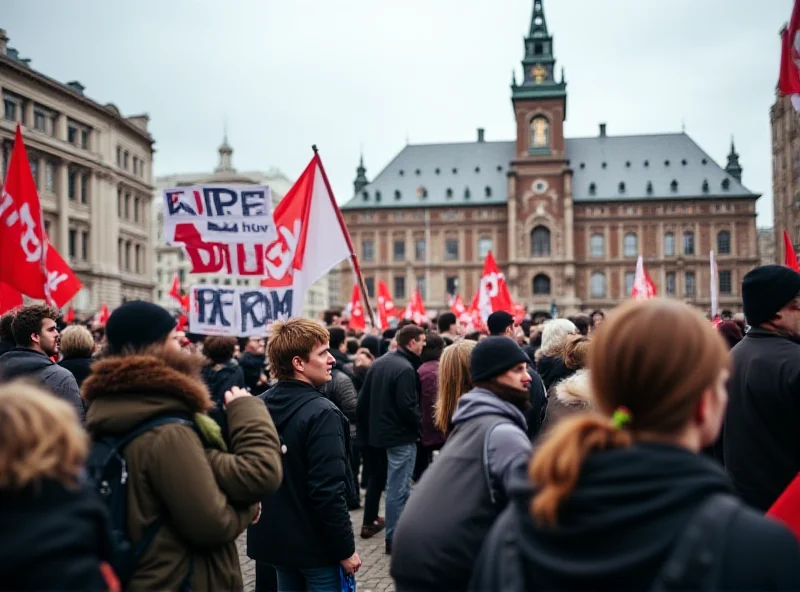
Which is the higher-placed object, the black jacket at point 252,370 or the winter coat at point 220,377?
the winter coat at point 220,377

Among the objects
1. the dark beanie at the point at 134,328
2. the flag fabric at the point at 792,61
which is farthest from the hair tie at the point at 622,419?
the flag fabric at the point at 792,61

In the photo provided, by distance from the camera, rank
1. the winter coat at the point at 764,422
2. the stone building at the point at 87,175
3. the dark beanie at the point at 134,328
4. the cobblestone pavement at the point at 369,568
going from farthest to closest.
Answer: the stone building at the point at 87,175
the cobblestone pavement at the point at 369,568
the winter coat at the point at 764,422
the dark beanie at the point at 134,328

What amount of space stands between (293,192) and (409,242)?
6477cm

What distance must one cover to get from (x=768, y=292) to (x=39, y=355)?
4958 millimetres

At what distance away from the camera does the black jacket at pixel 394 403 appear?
756cm

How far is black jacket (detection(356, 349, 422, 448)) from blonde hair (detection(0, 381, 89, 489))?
5651 millimetres

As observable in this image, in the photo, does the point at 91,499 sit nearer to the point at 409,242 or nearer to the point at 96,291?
the point at 96,291

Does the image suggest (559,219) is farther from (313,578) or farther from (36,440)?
(36,440)

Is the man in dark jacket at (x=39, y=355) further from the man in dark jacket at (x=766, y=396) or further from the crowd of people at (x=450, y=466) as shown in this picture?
the man in dark jacket at (x=766, y=396)

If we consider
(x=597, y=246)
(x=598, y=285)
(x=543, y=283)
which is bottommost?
(x=598, y=285)

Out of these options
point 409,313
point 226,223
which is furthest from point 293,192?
point 409,313

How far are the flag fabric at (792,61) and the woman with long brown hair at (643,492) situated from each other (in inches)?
216

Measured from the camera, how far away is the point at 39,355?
18.5 feet

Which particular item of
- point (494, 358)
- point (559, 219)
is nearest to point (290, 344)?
point (494, 358)
